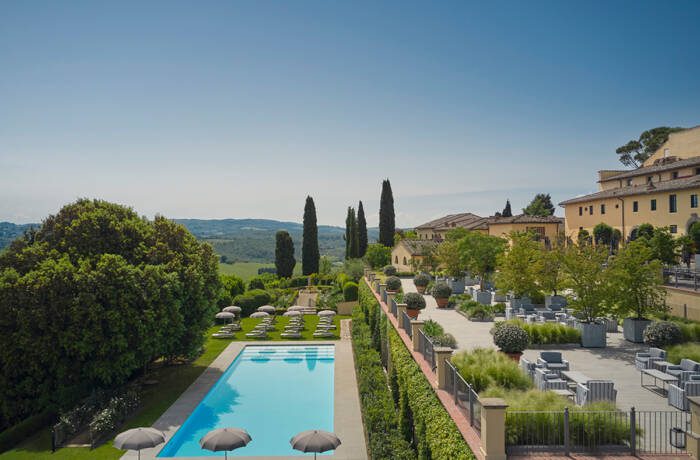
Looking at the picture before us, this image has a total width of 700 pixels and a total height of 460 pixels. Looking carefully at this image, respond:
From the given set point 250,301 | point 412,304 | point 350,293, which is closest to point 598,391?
point 412,304

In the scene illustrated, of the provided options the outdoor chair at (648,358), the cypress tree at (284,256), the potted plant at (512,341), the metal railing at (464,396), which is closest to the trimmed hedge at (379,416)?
the metal railing at (464,396)

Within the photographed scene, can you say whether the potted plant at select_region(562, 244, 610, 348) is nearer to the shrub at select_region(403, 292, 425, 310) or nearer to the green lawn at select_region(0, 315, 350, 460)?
the shrub at select_region(403, 292, 425, 310)

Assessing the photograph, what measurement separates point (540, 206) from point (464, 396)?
298ft

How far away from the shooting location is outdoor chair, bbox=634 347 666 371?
1366 cm

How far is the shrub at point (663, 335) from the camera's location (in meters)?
15.4

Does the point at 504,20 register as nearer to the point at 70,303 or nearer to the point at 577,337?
the point at 577,337

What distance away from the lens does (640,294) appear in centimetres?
1820

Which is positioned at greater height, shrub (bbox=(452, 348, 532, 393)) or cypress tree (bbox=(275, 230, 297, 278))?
cypress tree (bbox=(275, 230, 297, 278))

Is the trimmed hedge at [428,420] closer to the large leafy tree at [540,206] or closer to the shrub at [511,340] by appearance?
the shrub at [511,340]

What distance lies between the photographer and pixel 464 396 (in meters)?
10.1

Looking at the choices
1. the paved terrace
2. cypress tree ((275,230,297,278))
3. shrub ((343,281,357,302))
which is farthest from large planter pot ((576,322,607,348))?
cypress tree ((275,230,297,278))

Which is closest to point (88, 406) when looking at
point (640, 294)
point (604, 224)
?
point (640, 294)

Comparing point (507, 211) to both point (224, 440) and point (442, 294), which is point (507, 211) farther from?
point (224, 440)

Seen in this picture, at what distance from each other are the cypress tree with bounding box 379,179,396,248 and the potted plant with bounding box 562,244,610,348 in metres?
51.5
